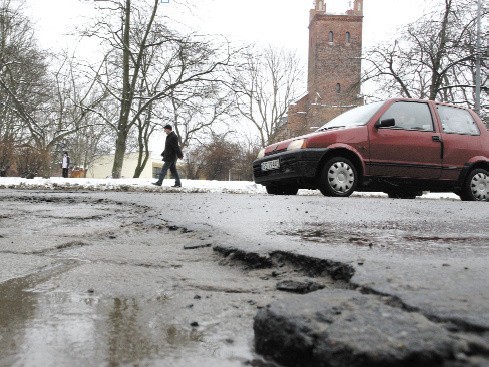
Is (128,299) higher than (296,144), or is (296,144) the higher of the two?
(296,144)

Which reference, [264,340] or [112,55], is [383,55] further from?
[264,340]

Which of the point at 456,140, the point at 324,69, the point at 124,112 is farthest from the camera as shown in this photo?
the point at 324,69

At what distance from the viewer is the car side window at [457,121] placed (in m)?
7.22

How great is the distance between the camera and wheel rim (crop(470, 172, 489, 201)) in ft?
24.2

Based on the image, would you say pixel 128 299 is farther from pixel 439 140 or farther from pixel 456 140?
pixel 456 140

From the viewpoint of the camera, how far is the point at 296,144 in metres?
6.82

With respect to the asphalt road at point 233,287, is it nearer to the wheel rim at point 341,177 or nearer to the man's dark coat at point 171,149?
the wheel rim at point 341,177

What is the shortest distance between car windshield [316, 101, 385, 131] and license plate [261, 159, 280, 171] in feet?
3.02

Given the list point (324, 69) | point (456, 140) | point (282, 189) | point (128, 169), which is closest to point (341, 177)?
point (282, 189)

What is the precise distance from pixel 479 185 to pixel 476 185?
5 cm

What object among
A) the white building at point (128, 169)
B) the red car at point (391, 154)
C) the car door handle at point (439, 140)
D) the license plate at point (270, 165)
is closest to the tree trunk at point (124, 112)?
the license plate at point (270, 165)

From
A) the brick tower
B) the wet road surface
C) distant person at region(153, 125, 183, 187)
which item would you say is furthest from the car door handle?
the brick tower

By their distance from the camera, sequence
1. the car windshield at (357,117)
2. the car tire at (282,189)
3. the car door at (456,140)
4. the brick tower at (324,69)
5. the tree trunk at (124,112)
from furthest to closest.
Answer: the brick tower at (324,69) < the tree trunk at (124,112) < the car tire at (282,189) < the car door at (456,140) < the car windshield at (357,117)

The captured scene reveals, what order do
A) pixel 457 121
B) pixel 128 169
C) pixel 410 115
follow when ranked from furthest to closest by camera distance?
pixel 128 169
pixel 457 121
pixel 410 115
